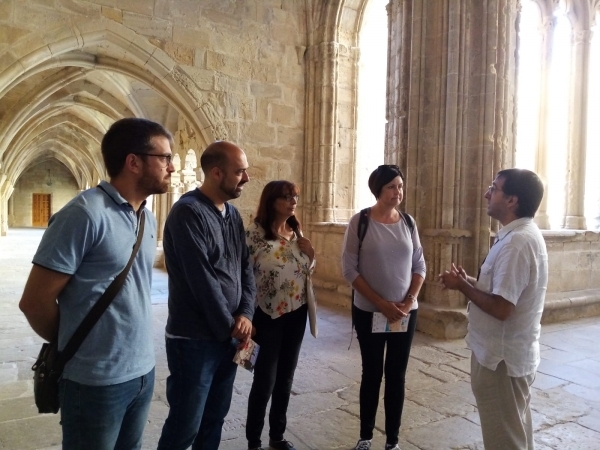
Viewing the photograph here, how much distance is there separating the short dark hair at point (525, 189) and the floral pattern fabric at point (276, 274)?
0.97 metres

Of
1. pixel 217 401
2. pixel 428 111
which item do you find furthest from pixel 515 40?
pixel 217 401

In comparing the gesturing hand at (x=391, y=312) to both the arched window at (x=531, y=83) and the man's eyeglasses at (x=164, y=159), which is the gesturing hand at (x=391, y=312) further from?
the arched window at (x=531, y=83)

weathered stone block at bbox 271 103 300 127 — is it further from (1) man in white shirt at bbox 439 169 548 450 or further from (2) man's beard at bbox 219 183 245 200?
(1) man in white shirt at bbox 439 169 548 450

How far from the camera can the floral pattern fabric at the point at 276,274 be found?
216cm

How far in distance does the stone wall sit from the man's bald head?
33.1m

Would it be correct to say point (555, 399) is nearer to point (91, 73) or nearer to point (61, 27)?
point (61, 27)

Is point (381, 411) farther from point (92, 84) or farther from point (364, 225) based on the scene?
point (92, 84)

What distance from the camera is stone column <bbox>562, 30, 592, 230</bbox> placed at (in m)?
6.79

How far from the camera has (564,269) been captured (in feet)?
18.5

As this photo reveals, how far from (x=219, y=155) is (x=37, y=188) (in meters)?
34.4

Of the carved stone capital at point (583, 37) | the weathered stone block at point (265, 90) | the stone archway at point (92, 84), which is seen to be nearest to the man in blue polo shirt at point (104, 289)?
the stone archway at point (92, 84)

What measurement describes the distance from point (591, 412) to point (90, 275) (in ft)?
9.94

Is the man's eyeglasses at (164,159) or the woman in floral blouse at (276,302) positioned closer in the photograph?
the man's eyeglasses at (164,159)

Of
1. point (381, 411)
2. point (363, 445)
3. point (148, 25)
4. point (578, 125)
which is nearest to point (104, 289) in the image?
point (363, 445)
